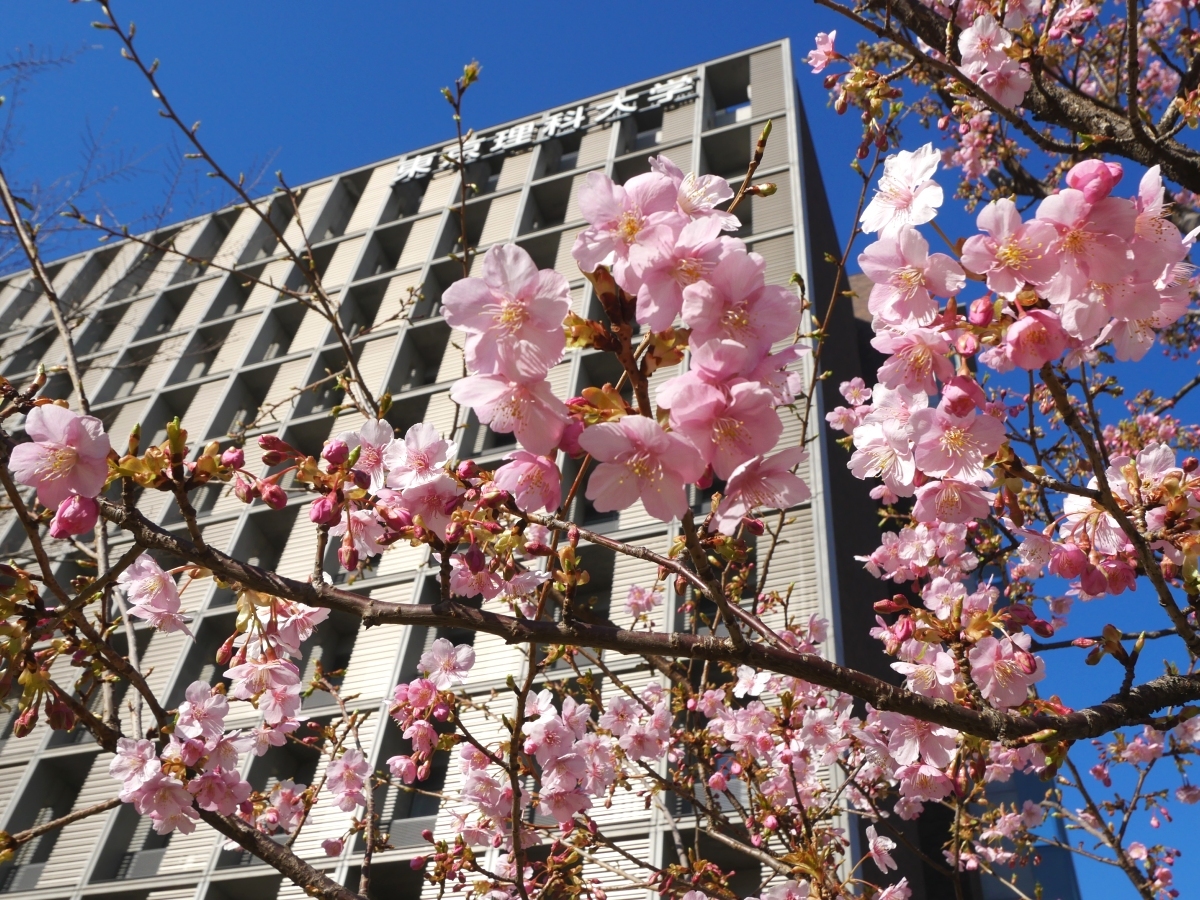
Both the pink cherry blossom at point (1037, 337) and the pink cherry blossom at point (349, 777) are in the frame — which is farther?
the pink cherry blossom at point (349, 777)

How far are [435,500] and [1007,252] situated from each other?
82 cm

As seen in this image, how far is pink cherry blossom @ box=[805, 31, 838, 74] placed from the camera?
232cm

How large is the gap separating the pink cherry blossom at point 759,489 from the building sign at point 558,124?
971 cm

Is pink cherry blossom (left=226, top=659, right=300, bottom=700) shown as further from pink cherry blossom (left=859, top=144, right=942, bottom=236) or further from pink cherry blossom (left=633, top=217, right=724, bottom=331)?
pink cherry blossom (left=859, top=144, right=942, bottom=236)

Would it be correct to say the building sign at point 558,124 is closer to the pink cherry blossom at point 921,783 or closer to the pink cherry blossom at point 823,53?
the pink cherry blossom at point 823,53

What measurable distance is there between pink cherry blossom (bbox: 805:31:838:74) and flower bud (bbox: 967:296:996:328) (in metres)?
1.68

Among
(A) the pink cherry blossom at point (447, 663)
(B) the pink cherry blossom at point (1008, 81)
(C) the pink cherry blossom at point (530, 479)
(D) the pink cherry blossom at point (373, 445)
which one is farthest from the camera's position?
(A) the pink cherry blossom at point (447, 663)

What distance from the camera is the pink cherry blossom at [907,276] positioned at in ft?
3.28

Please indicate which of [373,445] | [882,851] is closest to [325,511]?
[373,445]

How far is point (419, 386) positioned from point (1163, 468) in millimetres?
8351

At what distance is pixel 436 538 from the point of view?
1.12 m

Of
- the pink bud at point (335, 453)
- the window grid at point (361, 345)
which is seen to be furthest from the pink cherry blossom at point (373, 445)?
the window grid at point (361, 345)

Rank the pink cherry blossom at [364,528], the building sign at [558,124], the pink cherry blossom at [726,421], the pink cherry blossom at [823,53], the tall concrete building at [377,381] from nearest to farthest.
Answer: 1. the pink cherry blossom at [726,421]
2. the pink cherry blossom at [364,528]
3. the pink cherry blossom at [823,53]
4. the tall concrete building at [377,381]
5. the building sign at [558,124]

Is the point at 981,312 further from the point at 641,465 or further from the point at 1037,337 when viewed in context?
the point at 641,465
